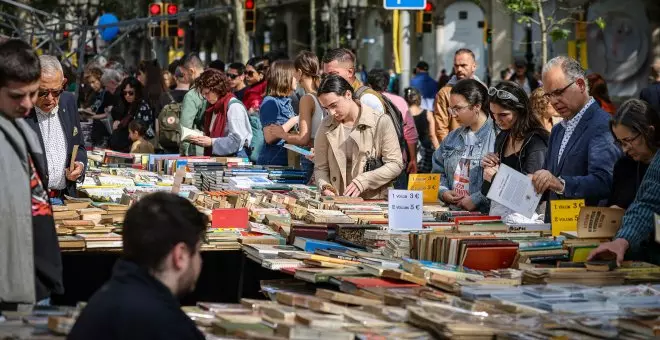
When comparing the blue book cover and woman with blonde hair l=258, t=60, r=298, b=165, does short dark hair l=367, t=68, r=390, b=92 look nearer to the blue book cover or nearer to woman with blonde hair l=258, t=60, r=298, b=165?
woman with blonde hair l=258, t=60, r=298, b=165

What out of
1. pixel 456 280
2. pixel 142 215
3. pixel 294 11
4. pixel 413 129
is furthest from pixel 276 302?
pixel 294 11

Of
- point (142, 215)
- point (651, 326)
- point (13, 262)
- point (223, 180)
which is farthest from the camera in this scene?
point (223, 180)

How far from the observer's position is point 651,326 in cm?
520

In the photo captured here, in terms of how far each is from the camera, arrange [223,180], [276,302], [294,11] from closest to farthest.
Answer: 1. [276,302]
2. [223,180]
3. [294,11]

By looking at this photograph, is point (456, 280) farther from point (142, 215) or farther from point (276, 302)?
point (142, 215)

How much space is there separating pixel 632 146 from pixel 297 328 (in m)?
2.56

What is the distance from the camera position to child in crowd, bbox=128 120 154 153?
15789mm

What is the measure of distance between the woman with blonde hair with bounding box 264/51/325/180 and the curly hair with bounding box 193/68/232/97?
47.7 inches

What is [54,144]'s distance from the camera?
9.24 m

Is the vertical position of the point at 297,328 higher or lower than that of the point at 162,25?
lower

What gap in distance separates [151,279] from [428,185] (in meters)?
4.83

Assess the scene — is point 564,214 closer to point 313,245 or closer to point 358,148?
point 313,245

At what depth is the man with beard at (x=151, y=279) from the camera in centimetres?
444

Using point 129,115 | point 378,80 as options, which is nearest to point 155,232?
point 378,80
